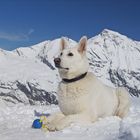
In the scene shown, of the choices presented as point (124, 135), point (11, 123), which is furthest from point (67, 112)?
point (124, 135)

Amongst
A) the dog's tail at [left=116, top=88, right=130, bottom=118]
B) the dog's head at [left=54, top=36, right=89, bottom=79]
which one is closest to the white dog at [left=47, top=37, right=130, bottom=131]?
the dog's head at [left=54, top=36, right=89, bottom=79]

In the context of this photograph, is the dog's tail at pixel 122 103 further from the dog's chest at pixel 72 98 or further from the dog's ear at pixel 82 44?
the dog's ear at pixel 82 44

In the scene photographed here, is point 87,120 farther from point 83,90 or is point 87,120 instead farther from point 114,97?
point 114,97

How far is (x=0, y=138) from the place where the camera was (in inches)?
315

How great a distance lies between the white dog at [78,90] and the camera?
9266 mm

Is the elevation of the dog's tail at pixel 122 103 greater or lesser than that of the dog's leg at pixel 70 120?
greater

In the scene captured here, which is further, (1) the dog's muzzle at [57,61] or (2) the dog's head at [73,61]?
(2) the dog's head at [73,61]

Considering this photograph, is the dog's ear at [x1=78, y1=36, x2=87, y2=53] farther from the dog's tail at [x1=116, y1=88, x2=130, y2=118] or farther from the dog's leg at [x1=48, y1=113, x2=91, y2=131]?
the dog's tail at [x1=116, y1=88, x2=130, y2=118]

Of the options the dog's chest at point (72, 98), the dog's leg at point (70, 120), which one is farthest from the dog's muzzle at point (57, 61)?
the dog's leg at point (70, 120)

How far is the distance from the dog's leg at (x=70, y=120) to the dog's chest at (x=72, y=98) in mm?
357

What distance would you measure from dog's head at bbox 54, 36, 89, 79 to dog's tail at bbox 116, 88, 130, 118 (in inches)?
70.5

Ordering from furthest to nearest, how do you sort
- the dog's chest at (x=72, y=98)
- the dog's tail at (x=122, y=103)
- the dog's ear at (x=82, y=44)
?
the dog's tail at (x=122, y=103) < the dog's ear at (x=82, y=44) < the dog's chest at (x=72, y=98)

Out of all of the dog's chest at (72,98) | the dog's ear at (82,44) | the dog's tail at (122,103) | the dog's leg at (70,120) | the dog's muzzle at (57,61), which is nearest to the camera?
the dog's leg at (70,120)

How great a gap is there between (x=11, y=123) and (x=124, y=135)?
7041 mm
